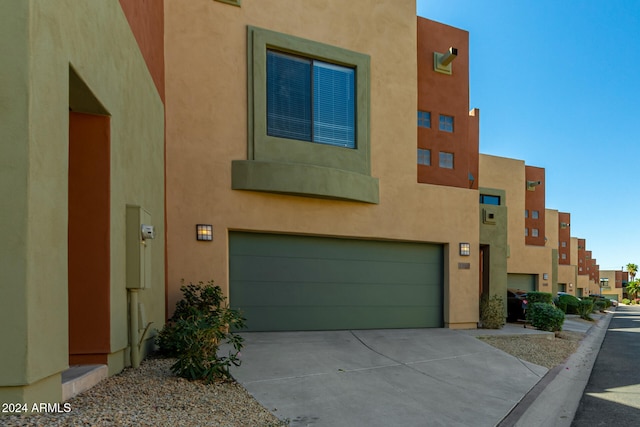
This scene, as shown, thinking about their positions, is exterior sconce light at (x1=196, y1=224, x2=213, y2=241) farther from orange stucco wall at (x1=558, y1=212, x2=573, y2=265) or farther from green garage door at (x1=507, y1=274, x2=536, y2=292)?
orange stucco wall at (x1=558, y1=212, x2=573, y2=265)

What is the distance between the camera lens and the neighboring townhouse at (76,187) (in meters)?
3.47

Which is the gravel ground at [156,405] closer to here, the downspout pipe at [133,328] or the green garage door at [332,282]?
the downspout pipe at [133,328]

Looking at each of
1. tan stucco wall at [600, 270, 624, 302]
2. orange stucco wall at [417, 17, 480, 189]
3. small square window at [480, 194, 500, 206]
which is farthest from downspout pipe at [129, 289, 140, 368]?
tan stucco wall at [600, 270, 624, 302]

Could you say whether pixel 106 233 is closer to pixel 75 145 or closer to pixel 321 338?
pixel 75 145

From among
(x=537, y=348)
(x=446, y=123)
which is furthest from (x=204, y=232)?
(x=446, y=123)

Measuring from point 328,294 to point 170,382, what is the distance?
20.3 feet

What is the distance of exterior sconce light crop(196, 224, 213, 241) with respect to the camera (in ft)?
31.9

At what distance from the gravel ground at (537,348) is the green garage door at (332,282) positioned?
2081 millimetres

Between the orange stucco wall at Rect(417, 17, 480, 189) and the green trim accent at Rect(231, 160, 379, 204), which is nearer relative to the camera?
the green trim accent at Rect(231, 160, 379, 204)

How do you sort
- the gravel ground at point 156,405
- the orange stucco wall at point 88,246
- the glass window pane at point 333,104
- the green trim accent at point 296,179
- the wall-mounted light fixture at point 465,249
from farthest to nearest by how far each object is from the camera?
the wall-mounted light fixture at point 465,249, the glass window pane at point 333,104, the green trim accent at point 296,179, the orange stucco wall at point 88,246, the gravel ground at point 156,405

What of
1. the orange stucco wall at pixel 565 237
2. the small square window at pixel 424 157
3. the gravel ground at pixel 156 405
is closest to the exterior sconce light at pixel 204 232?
the gravel ground at pixel 156 405

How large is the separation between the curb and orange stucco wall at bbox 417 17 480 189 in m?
6.45

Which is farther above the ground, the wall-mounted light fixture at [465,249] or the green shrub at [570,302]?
the wall-mounted light fixture at [465,249]

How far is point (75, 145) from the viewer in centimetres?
553
